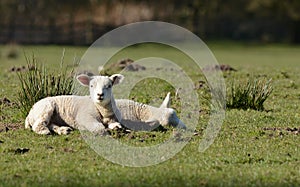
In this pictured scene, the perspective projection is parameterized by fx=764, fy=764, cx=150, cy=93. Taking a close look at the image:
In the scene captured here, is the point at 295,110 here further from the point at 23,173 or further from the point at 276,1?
the point at 276,1

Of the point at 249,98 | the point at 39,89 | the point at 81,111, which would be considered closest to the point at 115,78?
the point at 81,111

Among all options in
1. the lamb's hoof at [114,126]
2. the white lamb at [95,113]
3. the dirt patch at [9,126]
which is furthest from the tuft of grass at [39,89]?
the lamb's hoof at [114,126]

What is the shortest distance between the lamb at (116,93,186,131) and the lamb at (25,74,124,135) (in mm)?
219

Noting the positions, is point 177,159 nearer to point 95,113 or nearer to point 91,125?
point 91,125

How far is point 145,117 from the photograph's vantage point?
37.0 feet

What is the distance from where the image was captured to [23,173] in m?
8.52

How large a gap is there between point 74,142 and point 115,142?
1.78 feet

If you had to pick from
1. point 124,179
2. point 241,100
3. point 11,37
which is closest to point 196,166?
point 124,179

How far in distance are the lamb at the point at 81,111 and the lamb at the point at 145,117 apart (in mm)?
219

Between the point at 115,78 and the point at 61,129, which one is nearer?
the point at 61,129

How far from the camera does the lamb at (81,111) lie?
10.6 metres

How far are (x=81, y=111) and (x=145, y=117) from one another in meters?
0.98

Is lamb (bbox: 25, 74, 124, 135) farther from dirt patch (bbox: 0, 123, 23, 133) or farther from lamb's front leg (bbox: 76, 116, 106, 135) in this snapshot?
dirt patch (bbox: 0, 123, 23, 133)

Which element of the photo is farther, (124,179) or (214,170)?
(214,170)
